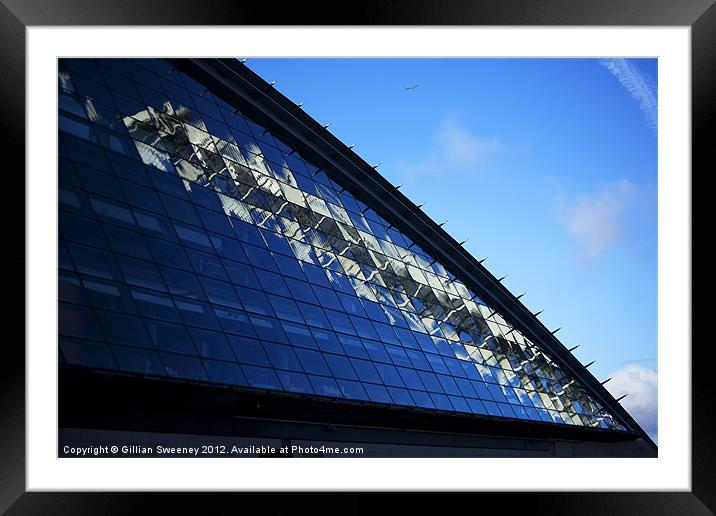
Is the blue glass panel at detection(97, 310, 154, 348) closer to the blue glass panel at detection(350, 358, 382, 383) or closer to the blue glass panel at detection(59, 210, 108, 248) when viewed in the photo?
the blue glass panel at detection(59, 210, 108, 248)

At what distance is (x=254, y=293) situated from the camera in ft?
64.4

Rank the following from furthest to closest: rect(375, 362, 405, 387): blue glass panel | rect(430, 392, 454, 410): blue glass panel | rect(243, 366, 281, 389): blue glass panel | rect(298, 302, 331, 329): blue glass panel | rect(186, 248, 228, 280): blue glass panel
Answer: rect(430, 392, 454, 410): blue glass panel < rect(375, 362, 405, 387): blue glass panel < rect(298, 302, 331, 329): blue glass panel < rect(186, 248, 228, 280): blue glass panel < rect(243, 366, 281, 389): blue glass panel

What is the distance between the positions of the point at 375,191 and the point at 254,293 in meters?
13.6

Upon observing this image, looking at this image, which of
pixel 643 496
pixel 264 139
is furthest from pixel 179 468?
pixel 264 139

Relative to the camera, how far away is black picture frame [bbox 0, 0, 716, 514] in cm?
868

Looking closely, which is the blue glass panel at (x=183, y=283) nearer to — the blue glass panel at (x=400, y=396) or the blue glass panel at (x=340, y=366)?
the blue glass panel at (x=340, y=366)

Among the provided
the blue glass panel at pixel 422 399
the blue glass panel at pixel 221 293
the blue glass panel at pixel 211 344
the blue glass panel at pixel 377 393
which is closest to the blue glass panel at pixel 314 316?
the blue glass panel at pixel 377 393

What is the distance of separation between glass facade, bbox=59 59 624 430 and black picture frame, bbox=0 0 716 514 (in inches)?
193

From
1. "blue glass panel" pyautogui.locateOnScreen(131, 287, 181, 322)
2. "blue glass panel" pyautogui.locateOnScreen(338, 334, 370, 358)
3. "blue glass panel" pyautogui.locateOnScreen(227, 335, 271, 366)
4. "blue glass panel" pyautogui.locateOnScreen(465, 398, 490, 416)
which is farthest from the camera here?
"blue glass panel" pyautogui.locateOnScreen(465, 398, 490, 416)

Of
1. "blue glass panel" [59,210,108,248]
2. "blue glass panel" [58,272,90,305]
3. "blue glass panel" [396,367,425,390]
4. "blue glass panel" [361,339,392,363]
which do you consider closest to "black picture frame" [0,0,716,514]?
"blue glass panel" [58,272,90,305]

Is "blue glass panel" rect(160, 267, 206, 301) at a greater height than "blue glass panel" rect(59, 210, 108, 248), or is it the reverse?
"blue glass panel" rect(59, 210, 108, 248)

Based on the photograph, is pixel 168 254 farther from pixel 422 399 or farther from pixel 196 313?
pixel 422 399
